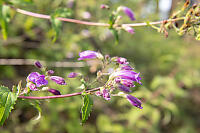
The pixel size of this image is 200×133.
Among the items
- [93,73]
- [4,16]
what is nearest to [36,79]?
[4,16]

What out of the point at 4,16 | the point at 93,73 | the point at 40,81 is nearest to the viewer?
the point at 40,81

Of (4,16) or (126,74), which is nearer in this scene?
(126,74)

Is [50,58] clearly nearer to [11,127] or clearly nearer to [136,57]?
[11,127]

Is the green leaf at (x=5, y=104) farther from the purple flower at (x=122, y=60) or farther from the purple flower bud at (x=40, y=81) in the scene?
the purple flower at (x=122, y=60)

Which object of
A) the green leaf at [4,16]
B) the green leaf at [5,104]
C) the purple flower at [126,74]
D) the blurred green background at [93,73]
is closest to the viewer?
the green leaf at [5,104]

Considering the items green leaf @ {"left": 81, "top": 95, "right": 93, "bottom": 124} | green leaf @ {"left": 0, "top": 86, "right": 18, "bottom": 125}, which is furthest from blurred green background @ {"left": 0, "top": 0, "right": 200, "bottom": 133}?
green leaf @ {"left": 0, "top": 86, "right": 18, "bottom": 125}

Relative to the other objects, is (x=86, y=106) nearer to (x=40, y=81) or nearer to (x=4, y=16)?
(x=40, y=81)

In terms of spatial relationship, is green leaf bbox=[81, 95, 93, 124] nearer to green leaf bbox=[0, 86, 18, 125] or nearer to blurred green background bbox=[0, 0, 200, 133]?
green leaf bbox=[0, 86, 18, 125]

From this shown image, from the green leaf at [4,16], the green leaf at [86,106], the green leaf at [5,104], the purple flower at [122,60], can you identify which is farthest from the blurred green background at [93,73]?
→ the green leaf at [5,104]
